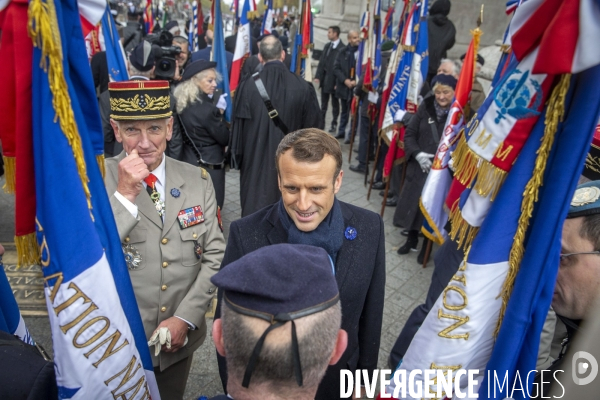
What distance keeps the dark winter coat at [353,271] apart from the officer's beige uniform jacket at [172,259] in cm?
26

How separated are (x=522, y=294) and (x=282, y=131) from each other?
3.52m

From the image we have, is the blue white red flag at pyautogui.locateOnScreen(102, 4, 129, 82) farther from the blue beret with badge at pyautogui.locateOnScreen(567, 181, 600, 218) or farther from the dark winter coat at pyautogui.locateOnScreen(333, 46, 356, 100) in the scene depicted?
the dark winter coat at pyautogui.locateOnScreen(333, 46, 356, 100)

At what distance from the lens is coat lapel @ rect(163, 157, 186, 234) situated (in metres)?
2.17

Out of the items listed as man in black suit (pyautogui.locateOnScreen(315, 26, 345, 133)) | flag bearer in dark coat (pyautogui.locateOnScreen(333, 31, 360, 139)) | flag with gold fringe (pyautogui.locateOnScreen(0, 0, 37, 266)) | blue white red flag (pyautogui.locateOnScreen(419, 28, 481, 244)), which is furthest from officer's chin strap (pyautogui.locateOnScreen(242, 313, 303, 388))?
man in black suit (pyautogui.locateOnScreen(315, 26, 345, 133))

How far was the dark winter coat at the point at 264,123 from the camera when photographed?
4.68 metres

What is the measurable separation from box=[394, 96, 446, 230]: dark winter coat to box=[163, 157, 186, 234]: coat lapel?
3285 millimetres

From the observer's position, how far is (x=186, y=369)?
2465mm

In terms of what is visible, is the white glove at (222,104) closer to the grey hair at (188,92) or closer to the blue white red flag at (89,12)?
the grey hair at (188,92)

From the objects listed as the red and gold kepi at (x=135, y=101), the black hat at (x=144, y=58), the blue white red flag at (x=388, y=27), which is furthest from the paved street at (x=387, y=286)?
the blue white red flag at (x=388, y=27)

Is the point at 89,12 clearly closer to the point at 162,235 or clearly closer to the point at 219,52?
the point at 162,235

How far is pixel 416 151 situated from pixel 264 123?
71.3 inches

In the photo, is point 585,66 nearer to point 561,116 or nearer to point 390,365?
point 561,116

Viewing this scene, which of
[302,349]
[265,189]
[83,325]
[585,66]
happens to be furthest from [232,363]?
[265,189]

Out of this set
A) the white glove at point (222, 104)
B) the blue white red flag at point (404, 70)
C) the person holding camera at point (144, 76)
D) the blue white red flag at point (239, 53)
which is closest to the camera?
the person holding camera at point (144, 76)
